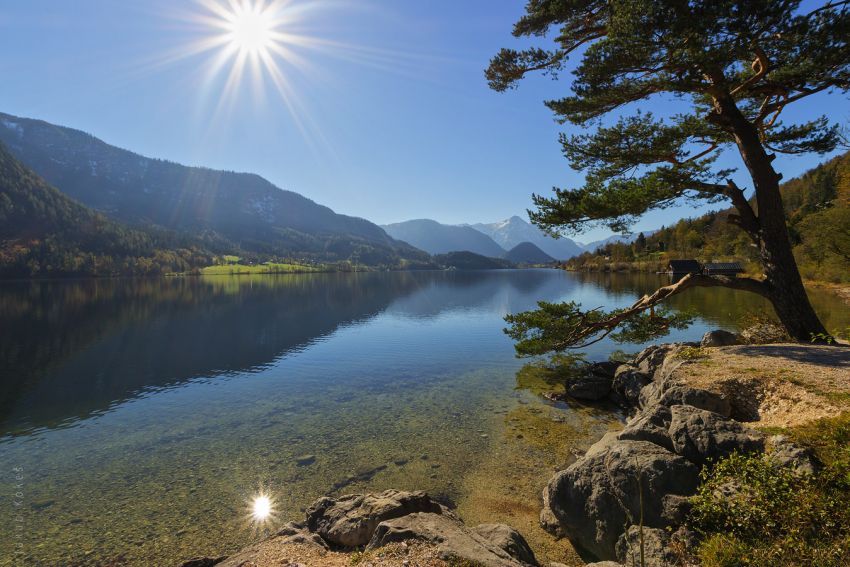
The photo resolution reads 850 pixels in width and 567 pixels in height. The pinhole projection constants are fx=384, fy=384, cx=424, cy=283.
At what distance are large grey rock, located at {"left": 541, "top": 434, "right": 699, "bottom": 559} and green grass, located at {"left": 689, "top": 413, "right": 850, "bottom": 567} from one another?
2.07 feet

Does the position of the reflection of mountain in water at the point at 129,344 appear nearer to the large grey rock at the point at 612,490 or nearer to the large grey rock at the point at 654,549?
the large grey rock at the point at 612,490

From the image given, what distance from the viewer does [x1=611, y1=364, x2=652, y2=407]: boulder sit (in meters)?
20.3

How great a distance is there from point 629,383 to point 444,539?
17667mm

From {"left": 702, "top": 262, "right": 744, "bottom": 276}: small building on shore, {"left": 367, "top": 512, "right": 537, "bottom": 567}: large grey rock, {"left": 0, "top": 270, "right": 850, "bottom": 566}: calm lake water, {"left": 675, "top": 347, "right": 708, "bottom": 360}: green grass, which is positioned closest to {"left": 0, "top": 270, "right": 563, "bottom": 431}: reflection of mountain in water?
{"left": 0, "top": 270, "right": 850, "bottom": 566}: calm lake water

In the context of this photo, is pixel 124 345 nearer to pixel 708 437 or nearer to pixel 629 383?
pixel 629 383

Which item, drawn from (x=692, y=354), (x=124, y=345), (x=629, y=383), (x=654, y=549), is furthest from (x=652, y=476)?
(x=124, y=345)

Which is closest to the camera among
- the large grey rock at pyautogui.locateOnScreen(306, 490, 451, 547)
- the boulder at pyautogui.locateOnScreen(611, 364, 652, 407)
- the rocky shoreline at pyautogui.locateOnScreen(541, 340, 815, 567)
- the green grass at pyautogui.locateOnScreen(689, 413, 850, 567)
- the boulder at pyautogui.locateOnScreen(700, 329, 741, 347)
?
the green grass at pyautogui.locateOnScreen(689, 413, 850, 567)

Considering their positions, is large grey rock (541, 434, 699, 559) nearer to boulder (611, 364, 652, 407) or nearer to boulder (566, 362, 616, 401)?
boulder (611, 364, 652, 407)

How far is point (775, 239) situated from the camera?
1639 centimetres

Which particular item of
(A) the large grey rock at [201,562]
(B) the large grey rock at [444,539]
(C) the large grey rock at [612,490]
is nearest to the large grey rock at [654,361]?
(C) the large grey rock at [612,490]

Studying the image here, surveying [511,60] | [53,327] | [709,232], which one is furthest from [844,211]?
[709,232]

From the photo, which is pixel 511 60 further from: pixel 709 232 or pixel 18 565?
pixel 709 232

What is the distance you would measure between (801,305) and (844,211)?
5264 centimetres

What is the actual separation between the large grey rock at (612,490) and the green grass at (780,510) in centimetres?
63
